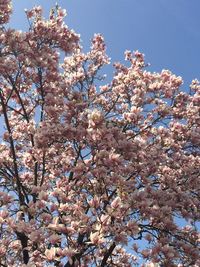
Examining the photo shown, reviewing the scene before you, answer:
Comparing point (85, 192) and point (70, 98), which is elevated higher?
point (70, 98)

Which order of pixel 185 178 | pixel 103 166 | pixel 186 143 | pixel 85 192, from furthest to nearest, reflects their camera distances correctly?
1. pixel 186 143
2. pixel 185 178
3. pixel 85 192
4. pixel 103 166

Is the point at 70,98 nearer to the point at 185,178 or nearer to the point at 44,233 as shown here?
the point at 185,178

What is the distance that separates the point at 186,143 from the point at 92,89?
4014 millimetres

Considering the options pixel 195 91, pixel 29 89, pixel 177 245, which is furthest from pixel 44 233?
pixel 195 91

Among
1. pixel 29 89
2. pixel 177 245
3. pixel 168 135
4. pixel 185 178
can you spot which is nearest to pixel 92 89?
pixel 29 89

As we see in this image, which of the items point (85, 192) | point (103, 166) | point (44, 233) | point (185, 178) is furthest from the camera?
point (185, 178)

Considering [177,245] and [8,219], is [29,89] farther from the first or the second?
[177,245]

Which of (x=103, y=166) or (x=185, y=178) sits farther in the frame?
(x=185, y=178)

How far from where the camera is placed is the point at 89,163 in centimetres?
1088

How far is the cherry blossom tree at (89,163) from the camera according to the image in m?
9.40

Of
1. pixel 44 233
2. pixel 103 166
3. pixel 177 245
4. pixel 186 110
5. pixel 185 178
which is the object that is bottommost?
pixel 44 233

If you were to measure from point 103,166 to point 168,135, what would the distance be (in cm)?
350

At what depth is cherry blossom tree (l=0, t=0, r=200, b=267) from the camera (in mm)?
9398

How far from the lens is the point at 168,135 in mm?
12984
